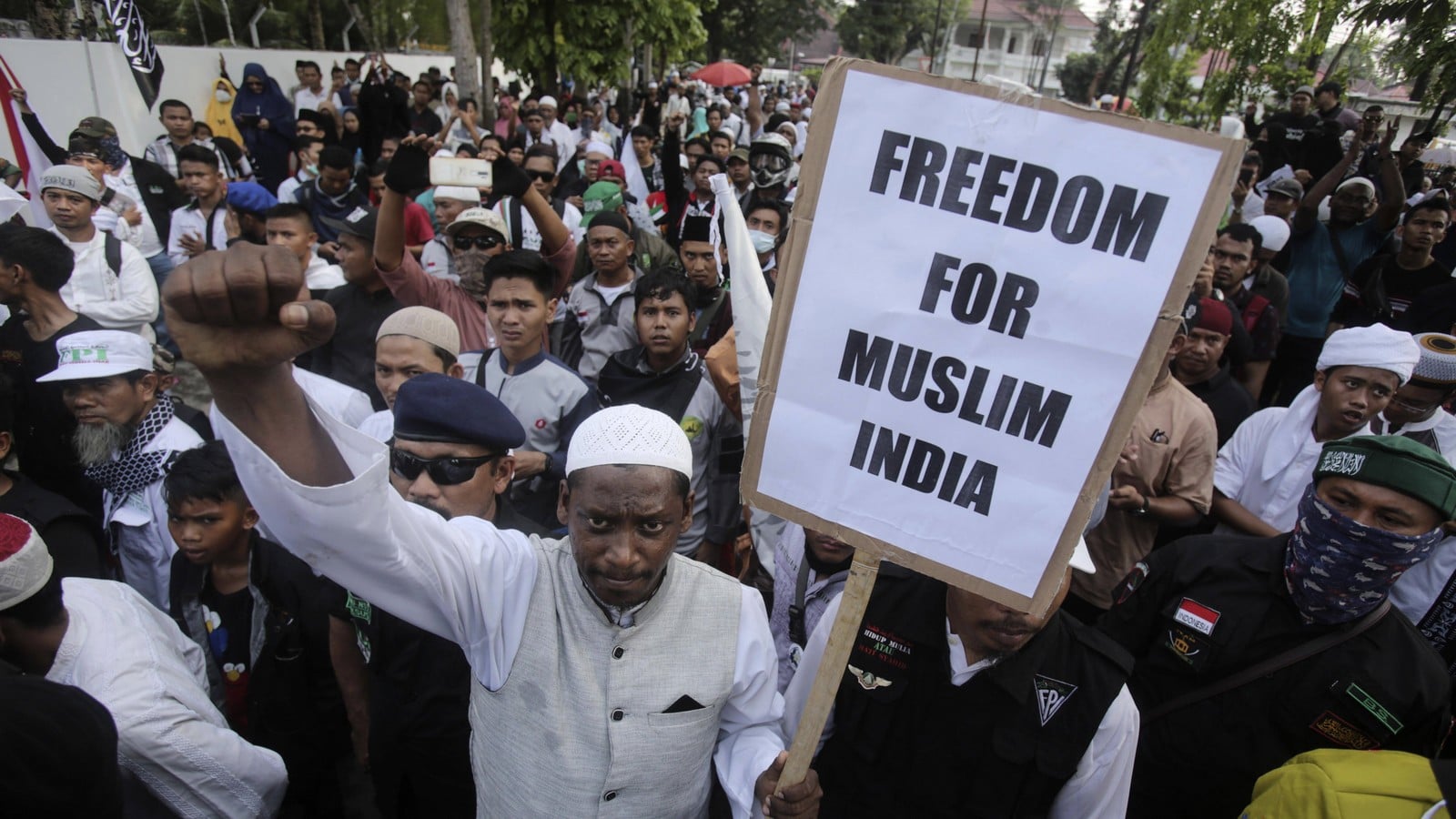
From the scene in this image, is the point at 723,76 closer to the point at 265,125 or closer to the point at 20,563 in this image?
the point at 265,125

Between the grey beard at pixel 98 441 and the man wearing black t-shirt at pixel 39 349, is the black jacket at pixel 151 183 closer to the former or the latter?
the man wearing black t-shirt at pixel 39 349

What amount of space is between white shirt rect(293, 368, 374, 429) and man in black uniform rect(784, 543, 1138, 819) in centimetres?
237

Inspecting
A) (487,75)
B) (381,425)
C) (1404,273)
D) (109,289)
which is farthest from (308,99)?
(1404,273)

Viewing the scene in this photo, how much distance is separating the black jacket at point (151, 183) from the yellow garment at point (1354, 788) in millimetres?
7923

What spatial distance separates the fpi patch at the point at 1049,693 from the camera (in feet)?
6.36

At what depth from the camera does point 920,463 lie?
1.52 m

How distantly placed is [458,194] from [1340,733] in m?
4.99

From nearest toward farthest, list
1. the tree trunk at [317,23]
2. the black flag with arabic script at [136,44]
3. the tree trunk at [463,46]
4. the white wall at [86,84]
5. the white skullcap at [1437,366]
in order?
the white skullcap at [1437,366] → the black flag with arabic script at [136,44] → the white wall at [86,84] → the tree trunk at [463,46] → the tree trunk at [317,23]

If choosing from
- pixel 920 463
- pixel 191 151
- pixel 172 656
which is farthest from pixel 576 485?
pixel 191 151

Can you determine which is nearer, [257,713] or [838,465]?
[838,465]

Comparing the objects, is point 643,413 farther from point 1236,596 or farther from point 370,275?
point 370,275

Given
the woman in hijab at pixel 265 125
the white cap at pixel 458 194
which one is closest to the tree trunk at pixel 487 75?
the woman in hijab at pixel 265 125

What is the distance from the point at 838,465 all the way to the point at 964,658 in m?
0.79

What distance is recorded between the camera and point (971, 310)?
1.42 metres
